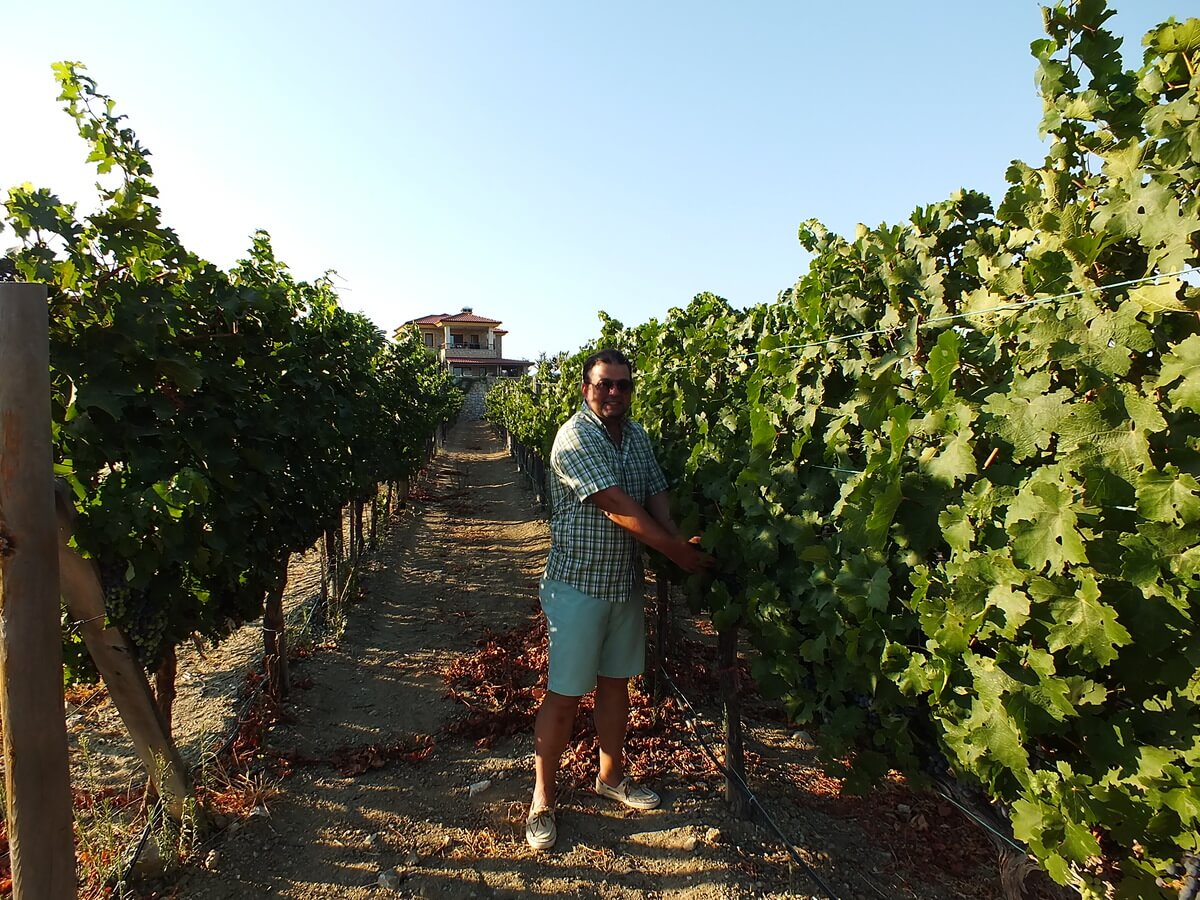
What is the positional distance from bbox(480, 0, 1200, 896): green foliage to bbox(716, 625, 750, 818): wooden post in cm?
90

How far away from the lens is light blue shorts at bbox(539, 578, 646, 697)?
2.88 m

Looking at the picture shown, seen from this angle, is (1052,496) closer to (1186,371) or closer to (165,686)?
(1186,371)

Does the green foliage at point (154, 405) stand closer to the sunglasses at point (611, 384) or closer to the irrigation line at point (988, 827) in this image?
the sunglasses at point (611, 384)

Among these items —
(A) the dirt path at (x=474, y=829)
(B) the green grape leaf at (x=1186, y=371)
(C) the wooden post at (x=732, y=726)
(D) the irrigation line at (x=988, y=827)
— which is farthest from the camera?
(C) the wooden post at (x=732, y=726)

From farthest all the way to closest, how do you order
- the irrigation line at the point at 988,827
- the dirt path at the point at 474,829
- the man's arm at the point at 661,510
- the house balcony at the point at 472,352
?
the house balcony at the point at 472,352, the man's arm at the point at 661,510, the dirt path at the point at 474,829, the irrigation line at the point at 988,827

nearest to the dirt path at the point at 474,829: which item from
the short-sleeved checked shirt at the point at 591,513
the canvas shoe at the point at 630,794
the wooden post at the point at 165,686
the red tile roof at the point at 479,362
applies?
the canvas shoe at the point at 630,794

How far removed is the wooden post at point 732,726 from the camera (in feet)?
10.6

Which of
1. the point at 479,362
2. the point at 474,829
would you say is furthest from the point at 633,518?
the point at 479,362

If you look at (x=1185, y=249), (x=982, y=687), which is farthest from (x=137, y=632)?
(x=1185, y=249)

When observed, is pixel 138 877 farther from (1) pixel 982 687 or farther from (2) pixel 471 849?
(1) pixel 982 687

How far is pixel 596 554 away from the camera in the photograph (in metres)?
2.90

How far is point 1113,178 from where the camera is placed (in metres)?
1.44

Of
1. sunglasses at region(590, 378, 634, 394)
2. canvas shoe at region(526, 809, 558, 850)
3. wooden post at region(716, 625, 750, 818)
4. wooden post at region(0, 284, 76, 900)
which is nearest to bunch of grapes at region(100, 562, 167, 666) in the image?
wooden post at region(0, 284, 76, 900)

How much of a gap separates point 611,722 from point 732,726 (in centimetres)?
59
